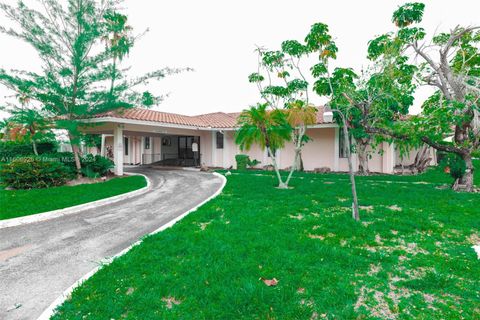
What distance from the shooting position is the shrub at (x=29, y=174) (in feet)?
33.7

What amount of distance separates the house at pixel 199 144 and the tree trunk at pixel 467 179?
4100mm

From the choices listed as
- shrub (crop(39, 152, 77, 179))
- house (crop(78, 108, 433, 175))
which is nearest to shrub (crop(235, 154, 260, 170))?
house (crop(78, 108, 433, 175))

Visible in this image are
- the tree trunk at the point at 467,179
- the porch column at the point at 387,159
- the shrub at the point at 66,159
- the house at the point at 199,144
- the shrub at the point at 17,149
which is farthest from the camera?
the shrub at the point at 17,149

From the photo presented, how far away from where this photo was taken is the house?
47.4 feet

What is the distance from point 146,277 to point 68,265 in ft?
5.30

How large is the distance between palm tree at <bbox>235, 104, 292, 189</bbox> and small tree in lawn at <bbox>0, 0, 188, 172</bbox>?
19.3 ft

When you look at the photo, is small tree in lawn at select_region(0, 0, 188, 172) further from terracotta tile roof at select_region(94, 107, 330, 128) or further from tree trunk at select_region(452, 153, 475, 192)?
tree trunk at select_region(452, 153, 475, 192)

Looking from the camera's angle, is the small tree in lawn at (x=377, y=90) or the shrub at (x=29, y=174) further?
the shrub at (x=29, y=174)

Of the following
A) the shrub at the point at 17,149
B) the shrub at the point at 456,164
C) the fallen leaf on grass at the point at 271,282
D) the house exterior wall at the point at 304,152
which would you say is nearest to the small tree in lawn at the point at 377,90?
the shrub at the point at 456,164

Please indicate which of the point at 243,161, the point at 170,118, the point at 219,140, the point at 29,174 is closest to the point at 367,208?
the point at 243,161

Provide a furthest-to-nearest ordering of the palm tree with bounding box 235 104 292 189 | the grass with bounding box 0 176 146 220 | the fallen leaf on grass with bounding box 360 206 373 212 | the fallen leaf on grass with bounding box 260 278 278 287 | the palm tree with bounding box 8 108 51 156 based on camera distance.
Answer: the palm tree with bounding box 8 108 51 156, the palm tree with bounding box 235 104 292 189, the grass with bounding box 0 176 146 220, the fallen leaf on grass with bounding box 360 206 373 212, the fallen leaf on grass with bounding box 260 278 278 287

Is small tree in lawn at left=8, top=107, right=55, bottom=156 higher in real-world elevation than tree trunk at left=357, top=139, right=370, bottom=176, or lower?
higher

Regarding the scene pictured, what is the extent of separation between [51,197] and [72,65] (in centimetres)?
656

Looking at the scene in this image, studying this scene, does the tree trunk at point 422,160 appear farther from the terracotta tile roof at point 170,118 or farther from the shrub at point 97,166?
the shrub at point 97,166
